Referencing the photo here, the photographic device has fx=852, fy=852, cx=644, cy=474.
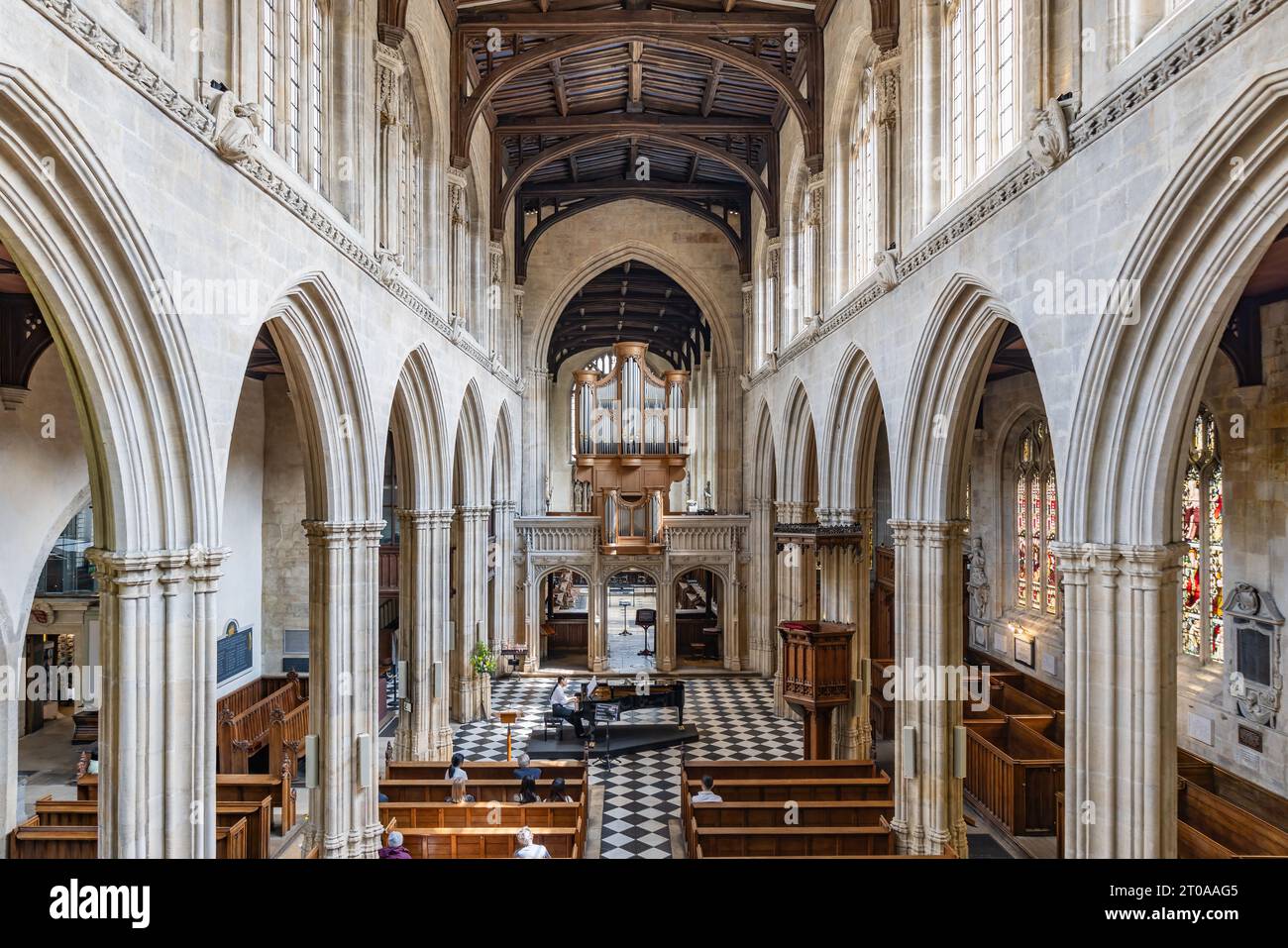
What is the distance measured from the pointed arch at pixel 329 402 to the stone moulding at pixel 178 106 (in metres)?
0.65

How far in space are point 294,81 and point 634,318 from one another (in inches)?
1122

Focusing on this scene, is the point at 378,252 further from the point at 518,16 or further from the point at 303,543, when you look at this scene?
the point at 303,543

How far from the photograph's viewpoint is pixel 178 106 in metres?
5.82

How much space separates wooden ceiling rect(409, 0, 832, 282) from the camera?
48.9 feet

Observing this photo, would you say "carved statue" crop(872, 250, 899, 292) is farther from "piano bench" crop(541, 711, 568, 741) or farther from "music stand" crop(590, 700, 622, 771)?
"piano bench" crop(541, 711, 568, 741)

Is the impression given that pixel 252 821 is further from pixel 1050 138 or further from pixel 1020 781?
pixel 1050 138

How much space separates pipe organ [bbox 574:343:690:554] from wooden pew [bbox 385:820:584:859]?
1224 centimetres

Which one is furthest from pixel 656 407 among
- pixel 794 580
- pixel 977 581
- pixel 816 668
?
pixel 816 668

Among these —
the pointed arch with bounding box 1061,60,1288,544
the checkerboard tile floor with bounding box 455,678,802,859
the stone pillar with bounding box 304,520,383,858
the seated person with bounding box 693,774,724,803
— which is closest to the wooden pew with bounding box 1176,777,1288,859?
the pointed arch with bounding box 1061,60,1288,544

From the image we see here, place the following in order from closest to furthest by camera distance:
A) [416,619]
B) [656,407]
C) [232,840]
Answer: [232,840] → [416,619] → [656,407]

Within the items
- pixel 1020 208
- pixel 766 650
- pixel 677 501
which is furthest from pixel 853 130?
pixel 677 501

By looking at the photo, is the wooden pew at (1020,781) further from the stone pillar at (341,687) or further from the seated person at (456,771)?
the stone pillar at (341,687)

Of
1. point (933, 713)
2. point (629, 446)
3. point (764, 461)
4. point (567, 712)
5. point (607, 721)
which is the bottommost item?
point (607, 721)
